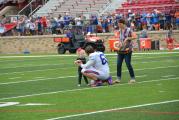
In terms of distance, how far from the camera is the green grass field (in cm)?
1127

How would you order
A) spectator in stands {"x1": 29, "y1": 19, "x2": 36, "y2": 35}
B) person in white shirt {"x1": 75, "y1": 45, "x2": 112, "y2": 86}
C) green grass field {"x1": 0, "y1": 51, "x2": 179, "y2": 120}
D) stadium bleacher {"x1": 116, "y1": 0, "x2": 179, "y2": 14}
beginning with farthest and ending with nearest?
1. spectator in stands {"x1": 29, "y1": 19, "x2": 36, "y2": 35}
2. stadium bleacher {"x1": 116, "y1": 0, "x2": 179, "y2": 14}
3. person in white shirt {"x1": 75, "y1": 45, "x2": 112, "y2": 86}
4. green grass field {"x1": 0, "y1": 51, "x2": 179, "y2": 120}

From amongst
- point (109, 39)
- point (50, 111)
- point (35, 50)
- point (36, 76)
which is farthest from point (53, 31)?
point (50, 111)

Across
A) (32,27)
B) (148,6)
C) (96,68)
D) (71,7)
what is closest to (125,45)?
(96,68)

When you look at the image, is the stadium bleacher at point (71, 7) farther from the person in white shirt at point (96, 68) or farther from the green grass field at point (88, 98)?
the person in white shirt at point (96, 68)

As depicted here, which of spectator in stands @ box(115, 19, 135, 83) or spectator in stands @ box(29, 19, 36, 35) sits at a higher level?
spectator in stands @ box(115, 19, 135, 83)

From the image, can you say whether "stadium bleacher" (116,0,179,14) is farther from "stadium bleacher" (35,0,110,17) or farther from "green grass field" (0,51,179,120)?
"green grass field" (0,51,179,120)

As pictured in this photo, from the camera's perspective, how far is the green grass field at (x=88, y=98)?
11.3 meters

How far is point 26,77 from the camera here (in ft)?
67.5

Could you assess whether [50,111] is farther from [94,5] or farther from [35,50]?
[94,5]

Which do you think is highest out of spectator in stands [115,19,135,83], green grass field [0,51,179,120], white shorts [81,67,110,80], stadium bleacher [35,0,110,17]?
stadium bleacher [35,0,110,17]

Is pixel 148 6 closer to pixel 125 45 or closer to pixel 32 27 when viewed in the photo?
pixel 32 27

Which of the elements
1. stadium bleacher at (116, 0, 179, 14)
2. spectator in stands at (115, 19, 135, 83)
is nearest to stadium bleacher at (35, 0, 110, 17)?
stadium bleacher at (116, 0, 179, 14)

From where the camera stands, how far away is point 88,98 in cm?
1377

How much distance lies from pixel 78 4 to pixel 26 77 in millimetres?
31642
